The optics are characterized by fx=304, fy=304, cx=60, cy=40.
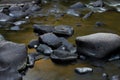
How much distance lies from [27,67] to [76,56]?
1045 mm

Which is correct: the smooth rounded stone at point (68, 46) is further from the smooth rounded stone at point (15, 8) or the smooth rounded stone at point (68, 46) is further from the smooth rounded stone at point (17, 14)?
the smooth rounded stone at point (15, 8)

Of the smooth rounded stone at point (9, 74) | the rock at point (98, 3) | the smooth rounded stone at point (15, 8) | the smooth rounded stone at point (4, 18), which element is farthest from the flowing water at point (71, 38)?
the smooth rounded stone at point (15, 8)

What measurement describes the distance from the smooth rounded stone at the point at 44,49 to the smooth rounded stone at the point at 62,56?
151 millimetres

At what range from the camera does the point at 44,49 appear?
6598 mm

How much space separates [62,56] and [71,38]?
1.31m

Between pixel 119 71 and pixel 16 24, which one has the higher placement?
pixel 119 71

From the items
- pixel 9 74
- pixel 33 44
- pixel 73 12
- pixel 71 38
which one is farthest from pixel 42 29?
pixel 9 74

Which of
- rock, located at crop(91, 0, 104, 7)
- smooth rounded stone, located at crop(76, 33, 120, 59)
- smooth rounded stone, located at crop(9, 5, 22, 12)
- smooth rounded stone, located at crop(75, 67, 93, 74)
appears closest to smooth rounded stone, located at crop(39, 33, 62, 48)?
smooth rounded stone, located at crop(76, 33, 120, 59)

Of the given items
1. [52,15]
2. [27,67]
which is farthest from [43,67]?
[52,15]

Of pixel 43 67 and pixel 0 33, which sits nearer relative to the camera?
pixel 43 67

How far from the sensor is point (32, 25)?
873cm

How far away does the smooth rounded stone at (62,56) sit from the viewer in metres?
6.14

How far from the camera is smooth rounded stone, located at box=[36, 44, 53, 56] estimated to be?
650cm

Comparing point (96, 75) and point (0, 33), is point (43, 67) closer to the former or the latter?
point (96, 75)
